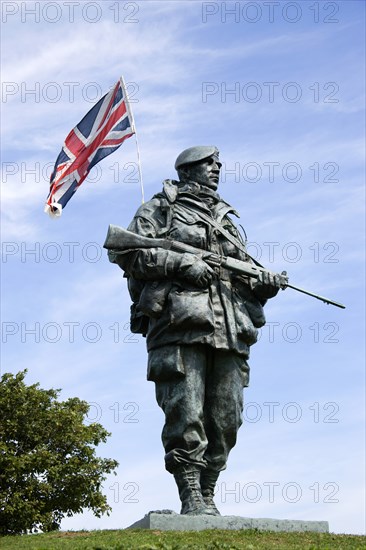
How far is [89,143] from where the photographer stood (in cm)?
1580

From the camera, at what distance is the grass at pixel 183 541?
10.5 metres

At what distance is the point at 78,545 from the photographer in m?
11.0

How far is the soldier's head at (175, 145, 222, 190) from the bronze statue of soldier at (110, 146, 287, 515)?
0.35 m

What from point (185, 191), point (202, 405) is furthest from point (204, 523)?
point (185, 191)

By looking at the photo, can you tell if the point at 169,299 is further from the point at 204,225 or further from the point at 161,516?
the point at 161,516

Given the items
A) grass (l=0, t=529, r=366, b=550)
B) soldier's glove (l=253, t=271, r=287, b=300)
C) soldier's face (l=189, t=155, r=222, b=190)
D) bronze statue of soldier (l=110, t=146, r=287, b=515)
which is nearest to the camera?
grass (l=0, t=529, r=366, b=550)

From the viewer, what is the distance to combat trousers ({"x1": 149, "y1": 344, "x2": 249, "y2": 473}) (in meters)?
12.3

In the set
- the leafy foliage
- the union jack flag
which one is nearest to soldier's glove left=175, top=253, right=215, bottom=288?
the union jack flag

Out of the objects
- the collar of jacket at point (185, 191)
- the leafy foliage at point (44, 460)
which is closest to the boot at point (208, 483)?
the collar of jacket at point (185, 191)

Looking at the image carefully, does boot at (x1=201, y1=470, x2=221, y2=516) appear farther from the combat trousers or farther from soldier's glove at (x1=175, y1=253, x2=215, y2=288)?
soldier's glove at (x1=175, y1=253, x2=215, y2=288)

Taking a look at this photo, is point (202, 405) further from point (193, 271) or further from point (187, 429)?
point (193, 271)

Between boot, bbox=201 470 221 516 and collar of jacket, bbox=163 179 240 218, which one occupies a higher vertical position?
collar of jacket, bbox=163 179 240 218

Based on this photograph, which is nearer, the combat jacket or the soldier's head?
the combat jacket

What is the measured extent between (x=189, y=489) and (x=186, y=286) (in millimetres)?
2374
